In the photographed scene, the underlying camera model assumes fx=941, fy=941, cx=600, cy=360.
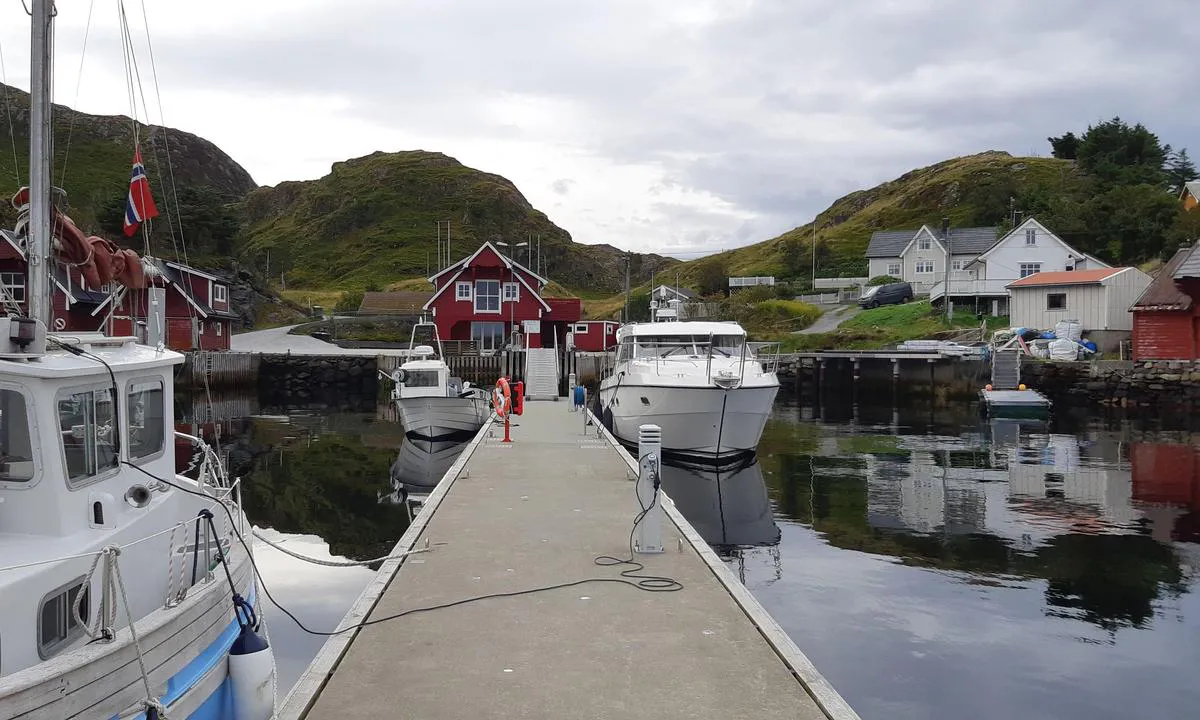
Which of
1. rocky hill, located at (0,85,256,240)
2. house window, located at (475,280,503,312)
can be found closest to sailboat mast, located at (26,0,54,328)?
rocky hill, located at (0,85,256,240)

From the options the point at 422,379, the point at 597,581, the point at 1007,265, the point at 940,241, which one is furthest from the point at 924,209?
the point at 597,581

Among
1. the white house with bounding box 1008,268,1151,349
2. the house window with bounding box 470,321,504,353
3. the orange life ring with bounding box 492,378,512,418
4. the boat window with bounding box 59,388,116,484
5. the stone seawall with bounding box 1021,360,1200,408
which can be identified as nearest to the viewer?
the boat window with bounding box 59,388,116,484

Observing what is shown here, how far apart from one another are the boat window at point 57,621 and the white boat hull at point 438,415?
21575mm

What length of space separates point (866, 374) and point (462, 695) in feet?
145

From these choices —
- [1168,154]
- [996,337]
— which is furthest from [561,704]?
[1168,154]

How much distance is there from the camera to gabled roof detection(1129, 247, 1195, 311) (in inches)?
1592

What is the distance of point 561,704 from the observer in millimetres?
6191

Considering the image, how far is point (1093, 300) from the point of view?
156 ft

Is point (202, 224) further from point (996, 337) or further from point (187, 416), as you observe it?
point (996, 337)

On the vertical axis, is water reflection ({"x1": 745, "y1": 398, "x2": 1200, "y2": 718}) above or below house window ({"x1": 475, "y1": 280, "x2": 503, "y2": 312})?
below

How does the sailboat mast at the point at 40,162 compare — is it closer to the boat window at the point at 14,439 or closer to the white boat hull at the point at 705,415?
the boat window at the point at 14,439

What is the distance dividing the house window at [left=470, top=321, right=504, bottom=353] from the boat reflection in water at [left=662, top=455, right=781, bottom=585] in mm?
32134

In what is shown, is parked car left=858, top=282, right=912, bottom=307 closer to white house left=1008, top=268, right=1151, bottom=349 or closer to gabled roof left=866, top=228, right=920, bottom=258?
gabled roof left=866, top=228, right=920, bottom=258

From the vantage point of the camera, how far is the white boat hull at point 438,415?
2802 cm
